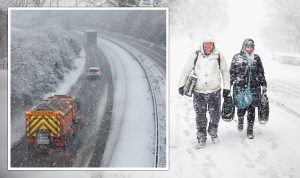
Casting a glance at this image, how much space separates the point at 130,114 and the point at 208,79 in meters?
1.28

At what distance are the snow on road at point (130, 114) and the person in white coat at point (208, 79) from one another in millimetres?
725

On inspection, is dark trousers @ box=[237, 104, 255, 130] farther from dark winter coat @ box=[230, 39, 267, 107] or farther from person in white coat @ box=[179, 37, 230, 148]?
person in white coat @ box=[179, 37, 230, 148]

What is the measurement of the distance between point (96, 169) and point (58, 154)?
23.2 inches

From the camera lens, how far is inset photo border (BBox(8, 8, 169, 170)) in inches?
260

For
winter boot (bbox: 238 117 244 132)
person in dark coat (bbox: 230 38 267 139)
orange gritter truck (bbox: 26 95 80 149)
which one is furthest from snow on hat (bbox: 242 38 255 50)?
orange gritter truck (bbox: 26 95 80 149)

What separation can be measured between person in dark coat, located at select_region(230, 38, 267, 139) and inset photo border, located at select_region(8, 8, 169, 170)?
3.24 feet

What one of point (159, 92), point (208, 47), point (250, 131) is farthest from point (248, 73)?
point (159, 92)

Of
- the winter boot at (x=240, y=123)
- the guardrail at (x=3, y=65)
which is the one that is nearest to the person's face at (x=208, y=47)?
the winter boot at (x=240, y=123)

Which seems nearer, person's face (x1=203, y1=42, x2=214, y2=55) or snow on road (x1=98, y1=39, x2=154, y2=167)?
person's face (x1=203, y1=42, x2=214, y2=55)

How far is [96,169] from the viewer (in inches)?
261

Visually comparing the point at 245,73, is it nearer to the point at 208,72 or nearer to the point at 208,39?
the point at 208,72

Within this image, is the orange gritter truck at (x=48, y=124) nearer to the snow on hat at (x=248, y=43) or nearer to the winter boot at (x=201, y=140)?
the winter boot at (x=201, y=140)

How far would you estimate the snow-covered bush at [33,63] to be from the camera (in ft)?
21.8

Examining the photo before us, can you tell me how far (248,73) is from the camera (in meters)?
6.61
